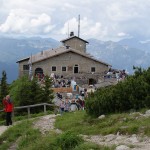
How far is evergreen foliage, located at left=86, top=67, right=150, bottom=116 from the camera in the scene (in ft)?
48.9

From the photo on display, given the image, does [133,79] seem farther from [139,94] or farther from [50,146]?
[50,146]

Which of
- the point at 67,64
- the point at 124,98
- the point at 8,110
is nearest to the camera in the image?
the point at 124,98

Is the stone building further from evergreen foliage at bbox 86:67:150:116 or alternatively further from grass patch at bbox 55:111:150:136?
grass patch at bbox 55:111:150:136

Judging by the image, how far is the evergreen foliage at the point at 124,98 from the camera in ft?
48.9

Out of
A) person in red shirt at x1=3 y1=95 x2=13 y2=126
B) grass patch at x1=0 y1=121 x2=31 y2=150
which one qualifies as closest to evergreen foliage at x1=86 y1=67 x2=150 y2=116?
grass patch at x1=0 y1=121 x2=31 y2=150

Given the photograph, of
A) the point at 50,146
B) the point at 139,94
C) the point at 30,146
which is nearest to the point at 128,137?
the point at 50,146

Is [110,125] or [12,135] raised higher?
[110,125]

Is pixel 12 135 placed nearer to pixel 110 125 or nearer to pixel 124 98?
pixel 110 125

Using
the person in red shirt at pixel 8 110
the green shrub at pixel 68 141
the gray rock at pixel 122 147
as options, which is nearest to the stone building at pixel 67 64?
the person in red shirt at pixel 8 110

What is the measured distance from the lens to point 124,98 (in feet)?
50.0

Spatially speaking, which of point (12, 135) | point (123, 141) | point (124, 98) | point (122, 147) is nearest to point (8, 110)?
point (12, 135)

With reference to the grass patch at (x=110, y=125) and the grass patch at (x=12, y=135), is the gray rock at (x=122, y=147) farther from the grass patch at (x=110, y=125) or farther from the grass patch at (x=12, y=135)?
the grass patch at (x=12, y=135)

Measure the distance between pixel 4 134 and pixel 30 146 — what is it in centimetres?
347

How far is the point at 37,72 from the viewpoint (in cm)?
6475
